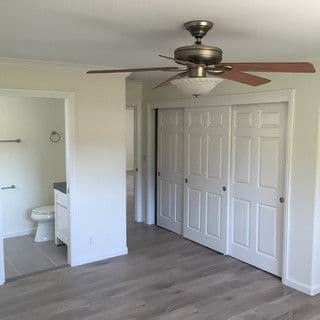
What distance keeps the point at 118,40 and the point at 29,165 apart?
10.3ft

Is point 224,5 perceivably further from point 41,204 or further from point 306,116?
point 41,204

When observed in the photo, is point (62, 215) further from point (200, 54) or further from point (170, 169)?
point (200, 54)

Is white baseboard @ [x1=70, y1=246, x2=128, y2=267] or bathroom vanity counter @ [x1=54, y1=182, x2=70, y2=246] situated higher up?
bathroom vanity counter @ [x1=54, y1=182, x2=70, y2=246]

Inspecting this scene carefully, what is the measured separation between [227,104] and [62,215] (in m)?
2.43

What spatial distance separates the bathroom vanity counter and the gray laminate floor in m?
0.55

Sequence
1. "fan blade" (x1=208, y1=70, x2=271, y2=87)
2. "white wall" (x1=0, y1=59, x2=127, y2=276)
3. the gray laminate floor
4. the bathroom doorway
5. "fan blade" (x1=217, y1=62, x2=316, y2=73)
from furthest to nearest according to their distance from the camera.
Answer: the bathroom doorway → "white wall" (x1=0, y1=59, x2=127, y2=276) → the gray laminate floor → "fan blade" (x1=208, y1=70, x2=271, y2=87) → "fan blade" (x1=217, y1=62, x2=316, y2=73)

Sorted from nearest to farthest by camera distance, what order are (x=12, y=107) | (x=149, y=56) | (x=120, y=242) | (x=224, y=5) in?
(x=224, y=5)
(x=149, y=56)
(x=120, y=242)
(x=12, y=107)

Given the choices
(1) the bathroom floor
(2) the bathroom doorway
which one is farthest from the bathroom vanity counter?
(2) the bathroom doorway

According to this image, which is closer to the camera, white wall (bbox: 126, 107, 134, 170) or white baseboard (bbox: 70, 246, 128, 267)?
white baseboard (bbox: 70, 246, 128, 267)

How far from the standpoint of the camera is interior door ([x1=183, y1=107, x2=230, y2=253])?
453 cm

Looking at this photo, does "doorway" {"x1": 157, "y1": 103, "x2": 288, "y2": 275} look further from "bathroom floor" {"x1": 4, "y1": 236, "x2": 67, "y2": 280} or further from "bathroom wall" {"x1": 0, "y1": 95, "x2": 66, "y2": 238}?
"bathroom floor" {"x1": 4, "y1": 236, "x2": 67, "y2": 280}

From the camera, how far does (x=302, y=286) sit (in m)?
3.64

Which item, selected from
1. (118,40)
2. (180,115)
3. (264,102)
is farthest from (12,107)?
(264,102)

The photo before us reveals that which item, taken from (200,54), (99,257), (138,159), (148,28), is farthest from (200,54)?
(138,159)
